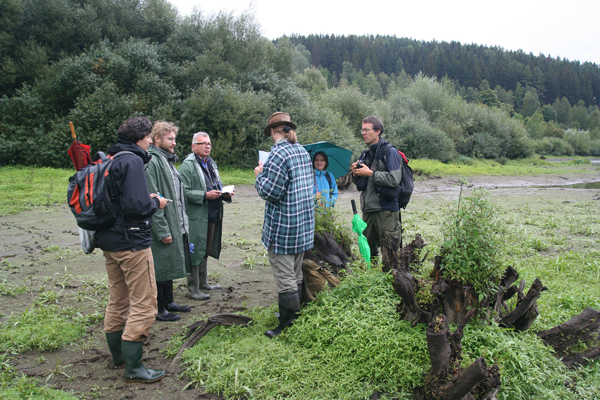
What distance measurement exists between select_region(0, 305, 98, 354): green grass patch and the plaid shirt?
2521 millimetres

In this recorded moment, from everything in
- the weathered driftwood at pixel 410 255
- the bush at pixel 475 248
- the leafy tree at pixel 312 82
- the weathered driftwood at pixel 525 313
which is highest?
the leafy tree at pixel 312 82

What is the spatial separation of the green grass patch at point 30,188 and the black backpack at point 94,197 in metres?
10.1

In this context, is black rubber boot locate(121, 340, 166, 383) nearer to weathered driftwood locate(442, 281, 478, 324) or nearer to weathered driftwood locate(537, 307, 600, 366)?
weathered driftwood locate(442, 281, 478, 324)

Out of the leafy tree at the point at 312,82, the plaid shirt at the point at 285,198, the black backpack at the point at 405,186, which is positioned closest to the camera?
the plaid shirt at the point at 285,198

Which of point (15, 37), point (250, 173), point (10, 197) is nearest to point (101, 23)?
point (15, 37)

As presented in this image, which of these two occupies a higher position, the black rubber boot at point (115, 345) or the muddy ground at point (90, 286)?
the black rubber boot at point (115, 345)

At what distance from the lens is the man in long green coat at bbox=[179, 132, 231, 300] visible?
5.68 meters

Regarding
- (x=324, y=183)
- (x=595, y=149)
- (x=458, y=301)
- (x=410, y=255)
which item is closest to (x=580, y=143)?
(x=595, y=149)

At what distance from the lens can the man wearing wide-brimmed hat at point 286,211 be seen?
4147mm

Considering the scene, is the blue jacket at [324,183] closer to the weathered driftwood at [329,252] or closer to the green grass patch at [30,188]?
the weathered driftwood at [329,252]

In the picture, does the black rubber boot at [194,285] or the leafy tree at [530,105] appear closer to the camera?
the black rubber boot at [194,285]

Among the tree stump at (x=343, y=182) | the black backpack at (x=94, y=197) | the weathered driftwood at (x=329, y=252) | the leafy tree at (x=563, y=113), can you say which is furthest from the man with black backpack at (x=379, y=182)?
the leafy tree at (x=563, y=113)

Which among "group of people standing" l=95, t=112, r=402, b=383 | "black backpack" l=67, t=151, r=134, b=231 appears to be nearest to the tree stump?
"group of people standing" l=95, t=112, r=402, b=383

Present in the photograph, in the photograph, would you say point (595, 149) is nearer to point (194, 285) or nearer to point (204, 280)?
point (204, 280)
